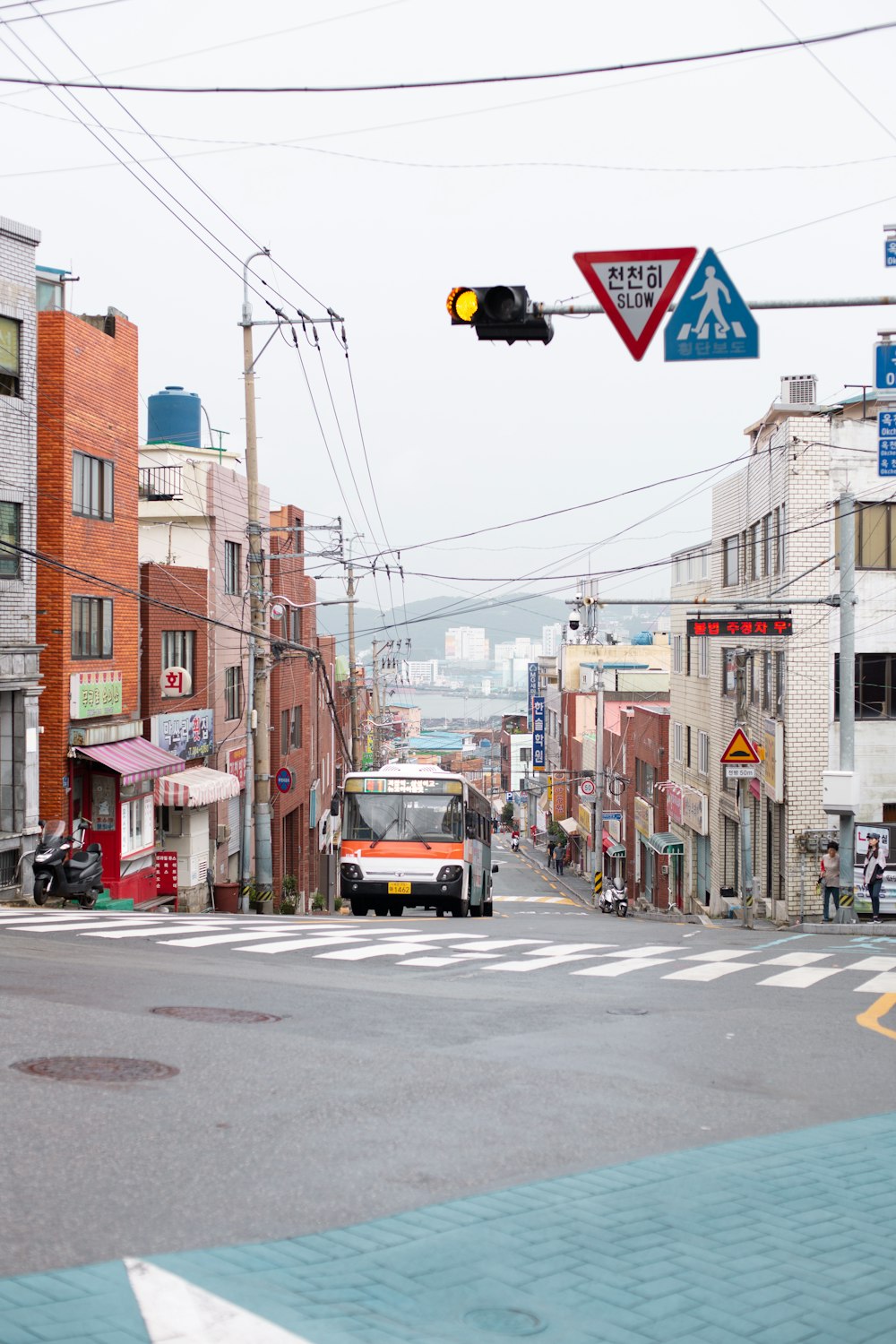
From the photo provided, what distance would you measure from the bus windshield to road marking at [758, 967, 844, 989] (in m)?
12.6

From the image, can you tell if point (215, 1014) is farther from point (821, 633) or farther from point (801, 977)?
point (821, 633)

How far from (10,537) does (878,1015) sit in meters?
20.0

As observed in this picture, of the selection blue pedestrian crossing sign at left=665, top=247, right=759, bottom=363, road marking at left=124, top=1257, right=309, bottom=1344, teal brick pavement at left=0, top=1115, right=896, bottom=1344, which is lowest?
teal brick pavement at left=0, top=1115, right=896, bottom=1344

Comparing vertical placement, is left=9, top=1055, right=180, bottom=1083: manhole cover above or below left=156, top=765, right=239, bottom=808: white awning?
above

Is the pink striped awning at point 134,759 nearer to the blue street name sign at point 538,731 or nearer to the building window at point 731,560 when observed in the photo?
the building window at point 731,560

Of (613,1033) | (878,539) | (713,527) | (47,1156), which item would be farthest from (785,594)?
(47,1156)

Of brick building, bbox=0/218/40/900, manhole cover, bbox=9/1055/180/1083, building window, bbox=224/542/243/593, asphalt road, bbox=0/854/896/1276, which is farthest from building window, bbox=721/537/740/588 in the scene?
manhole cover, bbox=9/1055/180/1083

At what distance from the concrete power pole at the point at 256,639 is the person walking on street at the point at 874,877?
13218 mm

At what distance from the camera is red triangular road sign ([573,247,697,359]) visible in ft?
29.5

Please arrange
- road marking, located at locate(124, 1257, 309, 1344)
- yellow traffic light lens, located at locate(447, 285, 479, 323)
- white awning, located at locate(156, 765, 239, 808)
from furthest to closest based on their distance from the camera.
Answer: white awning, located at locate(156, 765, 239, 808) → yellow traffic light lens, located at locate(447, 285, 479, 323) → road marking, located at locate(124, 1257, 309, 1344)

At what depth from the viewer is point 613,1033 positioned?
35.1 feet

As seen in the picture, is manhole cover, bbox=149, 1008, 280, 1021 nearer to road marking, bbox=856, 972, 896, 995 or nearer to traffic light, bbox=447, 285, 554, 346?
A: traffic light, bbox=447, 285, 554, 346

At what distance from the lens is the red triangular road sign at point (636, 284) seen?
8.98m

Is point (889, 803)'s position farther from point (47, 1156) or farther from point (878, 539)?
point (47, 1156)
